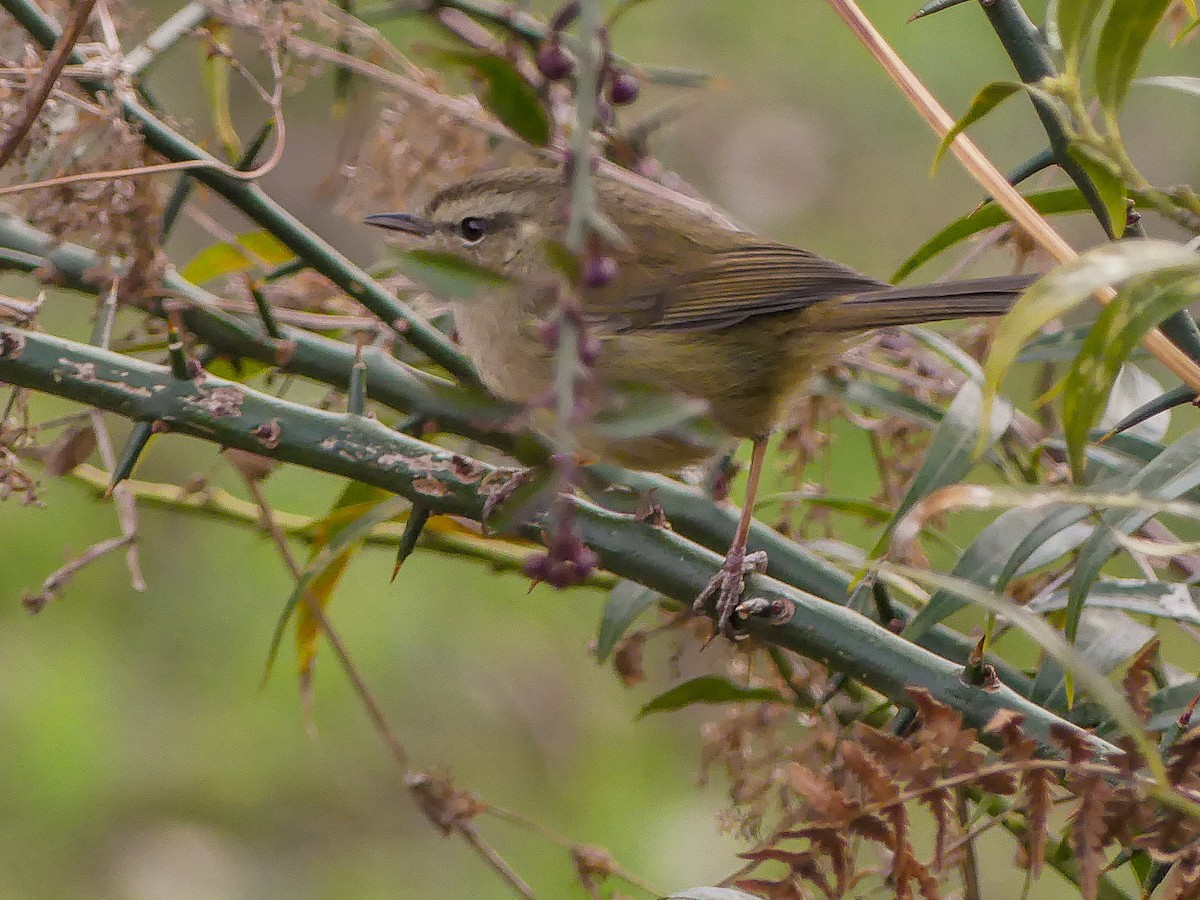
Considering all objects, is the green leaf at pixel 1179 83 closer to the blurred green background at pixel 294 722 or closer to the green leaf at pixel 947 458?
the green leaf at pixel 947 458

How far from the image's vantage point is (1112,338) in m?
1.16

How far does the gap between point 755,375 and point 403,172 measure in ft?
2.87

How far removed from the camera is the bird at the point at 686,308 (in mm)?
2975

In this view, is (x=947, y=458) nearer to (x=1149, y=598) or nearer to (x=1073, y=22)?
(x=1149, y=598)

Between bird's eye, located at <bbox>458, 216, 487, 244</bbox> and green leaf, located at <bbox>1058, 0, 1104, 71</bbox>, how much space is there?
2.09 m

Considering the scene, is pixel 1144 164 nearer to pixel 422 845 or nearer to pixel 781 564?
pixel 422 845

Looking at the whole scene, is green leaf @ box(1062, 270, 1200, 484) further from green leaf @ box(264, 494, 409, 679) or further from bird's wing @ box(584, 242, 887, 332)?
bird's wing @ box(584, 242, 887, 332)

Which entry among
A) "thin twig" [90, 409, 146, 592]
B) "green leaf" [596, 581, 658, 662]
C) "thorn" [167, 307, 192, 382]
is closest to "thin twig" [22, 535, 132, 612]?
"thin twig" [90, 409, 146, 592]

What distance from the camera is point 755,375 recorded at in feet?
9.99

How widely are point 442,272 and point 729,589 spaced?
914 millimetres

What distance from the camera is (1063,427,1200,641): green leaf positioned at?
1518mm

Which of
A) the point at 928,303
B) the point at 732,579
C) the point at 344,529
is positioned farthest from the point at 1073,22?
the point at 928,303

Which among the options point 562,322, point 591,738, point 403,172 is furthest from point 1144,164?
point 562,322

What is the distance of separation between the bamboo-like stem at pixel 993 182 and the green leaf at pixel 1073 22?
0.19m
